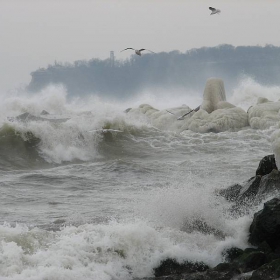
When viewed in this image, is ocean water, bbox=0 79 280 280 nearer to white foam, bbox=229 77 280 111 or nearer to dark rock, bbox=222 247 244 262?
dark rock, bbox=222 247 244 262

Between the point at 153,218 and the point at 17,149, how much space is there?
1144 cm

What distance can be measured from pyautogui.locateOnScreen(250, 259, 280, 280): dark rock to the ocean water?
1153 millimetres

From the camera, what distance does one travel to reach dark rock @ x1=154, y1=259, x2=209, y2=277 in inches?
346

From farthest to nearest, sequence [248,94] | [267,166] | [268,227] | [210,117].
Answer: [248,94], [210,117], [267,166], [268,227]

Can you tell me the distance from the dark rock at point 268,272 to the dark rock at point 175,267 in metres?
1.12

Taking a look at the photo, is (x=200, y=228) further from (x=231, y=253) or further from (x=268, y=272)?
(x=268, y=272)

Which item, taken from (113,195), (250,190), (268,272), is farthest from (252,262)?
(113,195)

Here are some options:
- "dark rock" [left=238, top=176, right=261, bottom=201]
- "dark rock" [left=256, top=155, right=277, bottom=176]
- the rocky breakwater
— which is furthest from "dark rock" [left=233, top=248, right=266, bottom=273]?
"dark rock" [left=256, top=155, right=277, bottom=176]

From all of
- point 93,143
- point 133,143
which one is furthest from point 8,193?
point 133,143

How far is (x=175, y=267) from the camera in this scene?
8.89m

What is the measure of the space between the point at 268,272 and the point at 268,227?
1291 mm

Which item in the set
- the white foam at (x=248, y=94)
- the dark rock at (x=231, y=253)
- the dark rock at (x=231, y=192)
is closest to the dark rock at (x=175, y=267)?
the dark rock at (x=231, y=253)

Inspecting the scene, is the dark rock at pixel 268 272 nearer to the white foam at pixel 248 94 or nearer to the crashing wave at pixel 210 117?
the crashing wave at pixel 210 117

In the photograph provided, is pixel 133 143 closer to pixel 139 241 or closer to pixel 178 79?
pixel 139 241
